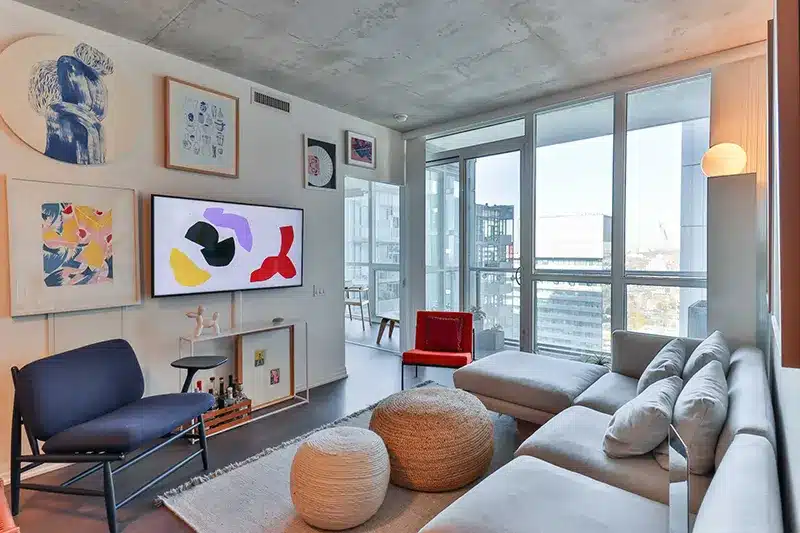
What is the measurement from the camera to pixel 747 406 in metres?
1.69

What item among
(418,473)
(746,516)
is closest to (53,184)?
(418,473)


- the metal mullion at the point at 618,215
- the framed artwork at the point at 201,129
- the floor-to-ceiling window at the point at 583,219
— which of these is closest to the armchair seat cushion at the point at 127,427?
the framed artwork at the point at 201,129

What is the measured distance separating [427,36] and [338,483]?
9.41 ft

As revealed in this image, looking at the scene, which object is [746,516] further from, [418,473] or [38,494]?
[38,494]

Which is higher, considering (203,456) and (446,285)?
(446,285)

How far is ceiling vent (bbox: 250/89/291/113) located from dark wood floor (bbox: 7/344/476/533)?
8.95 ft

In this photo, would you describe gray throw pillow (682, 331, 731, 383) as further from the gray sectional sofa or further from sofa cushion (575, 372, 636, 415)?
sofa cushion (575, 372, 636, 415)

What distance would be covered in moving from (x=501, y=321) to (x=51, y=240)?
4011 mm

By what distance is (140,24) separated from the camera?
2771 mm

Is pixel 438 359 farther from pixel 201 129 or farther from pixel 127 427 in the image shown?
pixel 201 129

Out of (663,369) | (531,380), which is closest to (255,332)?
(531,380)

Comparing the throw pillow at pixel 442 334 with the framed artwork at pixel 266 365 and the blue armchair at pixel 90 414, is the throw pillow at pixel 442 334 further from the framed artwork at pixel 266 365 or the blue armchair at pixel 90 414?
the blue armchair at pixel 90 414

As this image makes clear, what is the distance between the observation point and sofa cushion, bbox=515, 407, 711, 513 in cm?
166

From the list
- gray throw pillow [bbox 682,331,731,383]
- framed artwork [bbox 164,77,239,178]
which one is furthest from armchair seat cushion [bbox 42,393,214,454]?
gray throw pillow [bbox 682,331,731,383]
